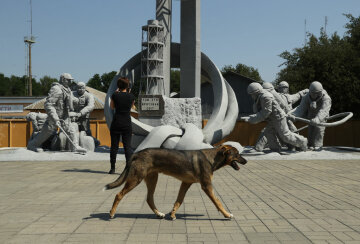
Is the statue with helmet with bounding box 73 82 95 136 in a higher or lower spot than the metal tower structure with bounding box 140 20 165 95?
lower

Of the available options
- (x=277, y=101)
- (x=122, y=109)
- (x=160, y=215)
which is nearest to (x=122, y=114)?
(x=122, y=109)

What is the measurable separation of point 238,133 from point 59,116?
1166 cm

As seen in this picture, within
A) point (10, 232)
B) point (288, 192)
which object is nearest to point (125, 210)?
point (10, 232)

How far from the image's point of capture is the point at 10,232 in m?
4.06

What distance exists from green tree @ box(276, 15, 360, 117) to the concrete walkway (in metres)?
20.3

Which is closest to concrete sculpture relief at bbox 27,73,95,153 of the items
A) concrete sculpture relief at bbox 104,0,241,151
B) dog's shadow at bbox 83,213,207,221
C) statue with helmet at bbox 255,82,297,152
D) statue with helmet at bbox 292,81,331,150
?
concrete sculpture relief at bbox 104,0,241,151

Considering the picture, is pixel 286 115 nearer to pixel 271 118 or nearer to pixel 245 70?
pixel 271 118

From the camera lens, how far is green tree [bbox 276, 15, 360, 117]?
26922 mm

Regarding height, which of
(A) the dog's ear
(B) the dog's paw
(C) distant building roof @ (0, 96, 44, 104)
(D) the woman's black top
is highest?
(C) distant building roof @ (0, 96, 44, 104)

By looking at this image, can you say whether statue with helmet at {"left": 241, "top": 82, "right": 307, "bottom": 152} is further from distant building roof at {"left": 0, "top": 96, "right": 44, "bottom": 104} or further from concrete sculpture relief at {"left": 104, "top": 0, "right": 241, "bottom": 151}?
distant building roof at {"left": 0, "top": 96, "right": 44, "bottom": 104}

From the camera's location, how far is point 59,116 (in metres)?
12.6

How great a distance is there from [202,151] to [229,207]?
1119mm

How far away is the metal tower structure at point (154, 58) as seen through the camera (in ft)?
48.2

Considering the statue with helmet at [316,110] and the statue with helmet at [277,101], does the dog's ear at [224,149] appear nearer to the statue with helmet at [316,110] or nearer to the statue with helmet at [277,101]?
the statue with helmet at [277,101]
